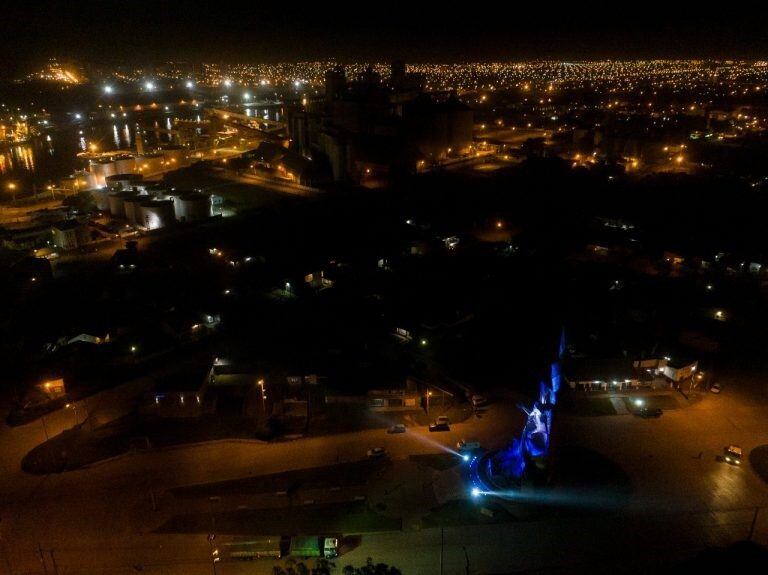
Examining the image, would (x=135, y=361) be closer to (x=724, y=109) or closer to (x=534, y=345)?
(x=534, y=345)

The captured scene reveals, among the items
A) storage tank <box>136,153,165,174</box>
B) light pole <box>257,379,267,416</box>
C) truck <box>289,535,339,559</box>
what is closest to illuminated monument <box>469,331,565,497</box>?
truck <box>289,535,339,559</box>

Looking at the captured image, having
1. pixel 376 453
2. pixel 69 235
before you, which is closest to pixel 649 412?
pixel 376 453

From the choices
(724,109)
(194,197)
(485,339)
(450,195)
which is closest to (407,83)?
(450,195)

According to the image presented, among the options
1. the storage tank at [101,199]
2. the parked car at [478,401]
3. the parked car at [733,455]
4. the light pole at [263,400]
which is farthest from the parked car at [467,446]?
the storage tank at [101,199]

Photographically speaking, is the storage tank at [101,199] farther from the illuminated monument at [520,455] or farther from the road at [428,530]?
the illuminated monument at [520,455]

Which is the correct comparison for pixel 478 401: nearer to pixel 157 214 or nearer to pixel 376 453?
pixel 376 453
